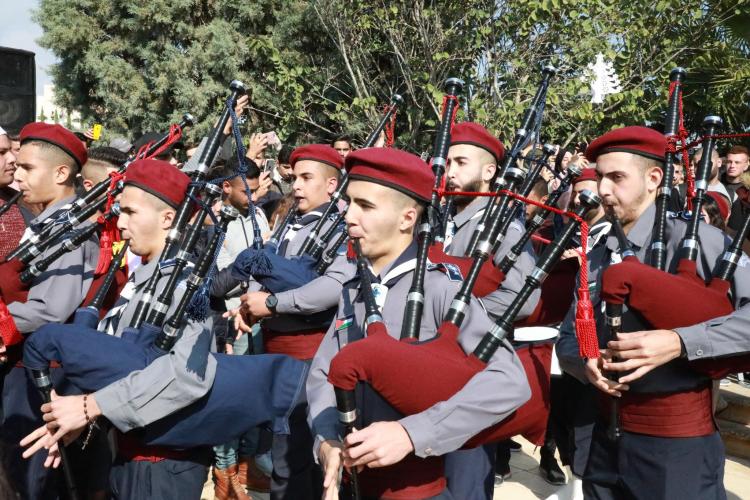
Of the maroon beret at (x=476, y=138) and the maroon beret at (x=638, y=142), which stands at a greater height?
the maroon beret at (x=476, y=138)

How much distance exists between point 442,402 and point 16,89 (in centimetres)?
903

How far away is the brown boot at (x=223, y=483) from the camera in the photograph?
4.93 meters

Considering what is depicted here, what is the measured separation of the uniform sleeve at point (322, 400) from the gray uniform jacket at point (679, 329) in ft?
3.58

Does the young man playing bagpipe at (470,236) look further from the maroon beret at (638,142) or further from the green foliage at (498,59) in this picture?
the green foliage at (498,59)

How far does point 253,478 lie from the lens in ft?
18.6

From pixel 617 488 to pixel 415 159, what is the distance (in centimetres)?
154

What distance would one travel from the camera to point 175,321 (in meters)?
2.79

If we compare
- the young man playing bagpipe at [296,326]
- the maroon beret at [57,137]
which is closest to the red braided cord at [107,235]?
the maroon beret at [57,137]

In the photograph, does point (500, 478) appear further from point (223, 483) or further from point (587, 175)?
point (587, 175)

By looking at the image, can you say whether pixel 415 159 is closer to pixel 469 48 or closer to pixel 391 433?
pixel 391 433

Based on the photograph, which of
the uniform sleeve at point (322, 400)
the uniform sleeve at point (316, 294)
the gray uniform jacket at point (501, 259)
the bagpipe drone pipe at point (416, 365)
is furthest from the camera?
the uniform sleeve at point (316, 294)

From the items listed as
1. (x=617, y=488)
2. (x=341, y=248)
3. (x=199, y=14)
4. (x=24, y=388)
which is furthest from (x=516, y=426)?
(x=199, y=14)

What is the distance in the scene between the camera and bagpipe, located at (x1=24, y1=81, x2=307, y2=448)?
2.71 meters

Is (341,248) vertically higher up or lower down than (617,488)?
higher up
